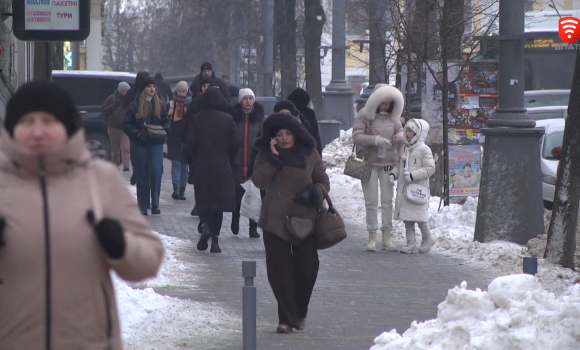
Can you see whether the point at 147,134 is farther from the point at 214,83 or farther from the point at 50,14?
the point at 50,14

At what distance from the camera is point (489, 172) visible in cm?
1088

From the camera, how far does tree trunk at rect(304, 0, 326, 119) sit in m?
28.2

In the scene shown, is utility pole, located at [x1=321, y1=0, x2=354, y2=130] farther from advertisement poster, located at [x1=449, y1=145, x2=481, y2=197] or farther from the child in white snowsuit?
the child in white snowsuit

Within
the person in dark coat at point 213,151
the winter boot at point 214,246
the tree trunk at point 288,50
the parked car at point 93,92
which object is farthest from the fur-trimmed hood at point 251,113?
the tree trunk at point 288,50

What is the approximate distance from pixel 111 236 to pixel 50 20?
5.02 m

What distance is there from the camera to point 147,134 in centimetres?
1283

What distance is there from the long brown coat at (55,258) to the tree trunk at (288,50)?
27417 mm

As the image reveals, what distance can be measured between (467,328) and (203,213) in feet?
17.8

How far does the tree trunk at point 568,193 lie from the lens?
359 inches

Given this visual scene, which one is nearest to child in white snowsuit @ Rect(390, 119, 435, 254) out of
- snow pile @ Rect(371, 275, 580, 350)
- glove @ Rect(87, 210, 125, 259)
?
snow pile @ Rect(371, 275, 580, 350)

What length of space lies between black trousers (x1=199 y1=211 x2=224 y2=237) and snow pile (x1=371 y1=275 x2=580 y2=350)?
475 cm

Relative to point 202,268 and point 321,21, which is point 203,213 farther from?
point 321,21

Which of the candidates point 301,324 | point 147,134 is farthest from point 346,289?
point 147,134

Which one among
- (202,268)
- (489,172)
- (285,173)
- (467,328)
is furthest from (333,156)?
(467,328)
